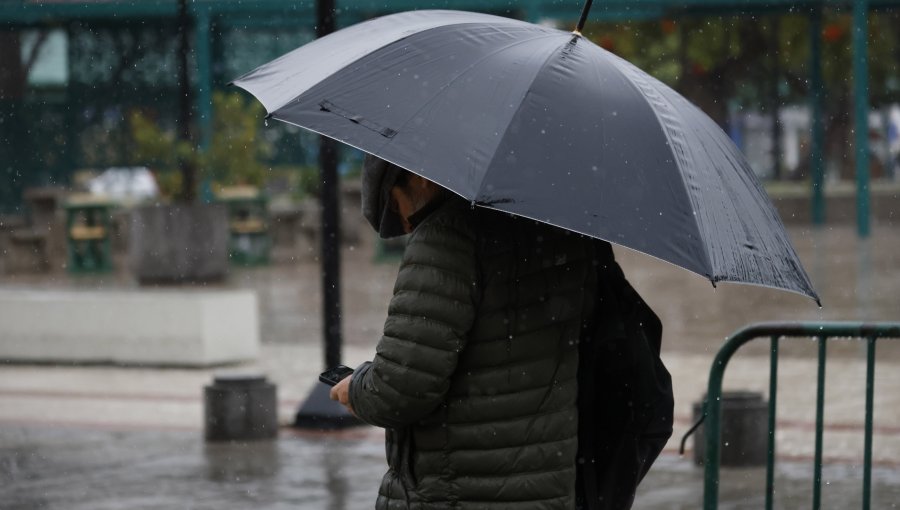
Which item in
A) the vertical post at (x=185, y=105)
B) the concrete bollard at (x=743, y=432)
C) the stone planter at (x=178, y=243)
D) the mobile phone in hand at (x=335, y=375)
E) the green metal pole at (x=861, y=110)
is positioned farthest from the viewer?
the green metal pole at (x=861, y=110)

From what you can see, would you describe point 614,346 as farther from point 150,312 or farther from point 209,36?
point 209,36

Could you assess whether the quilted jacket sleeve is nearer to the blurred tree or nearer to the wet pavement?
the wet pavement

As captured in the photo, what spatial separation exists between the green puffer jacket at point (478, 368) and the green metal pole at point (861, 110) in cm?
2320

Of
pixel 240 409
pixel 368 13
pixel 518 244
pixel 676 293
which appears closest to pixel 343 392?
Result: pixel 518 244

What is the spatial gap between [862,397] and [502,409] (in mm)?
7224

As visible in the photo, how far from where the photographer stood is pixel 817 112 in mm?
30453

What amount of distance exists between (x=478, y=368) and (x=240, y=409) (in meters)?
5.55

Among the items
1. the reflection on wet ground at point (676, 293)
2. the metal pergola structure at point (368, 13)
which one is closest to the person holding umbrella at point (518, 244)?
the reflection on wet ground at point (676, 293)

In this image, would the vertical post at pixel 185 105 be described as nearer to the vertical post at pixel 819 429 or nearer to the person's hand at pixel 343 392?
the vertical post at pixel 819 429

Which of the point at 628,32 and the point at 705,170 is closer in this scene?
the point at 705,170

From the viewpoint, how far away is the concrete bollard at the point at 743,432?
8.10 meters

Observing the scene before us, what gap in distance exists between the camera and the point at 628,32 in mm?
37188

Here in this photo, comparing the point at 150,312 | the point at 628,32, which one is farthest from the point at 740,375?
the point at 628,32

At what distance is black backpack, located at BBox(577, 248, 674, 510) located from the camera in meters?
3.83
